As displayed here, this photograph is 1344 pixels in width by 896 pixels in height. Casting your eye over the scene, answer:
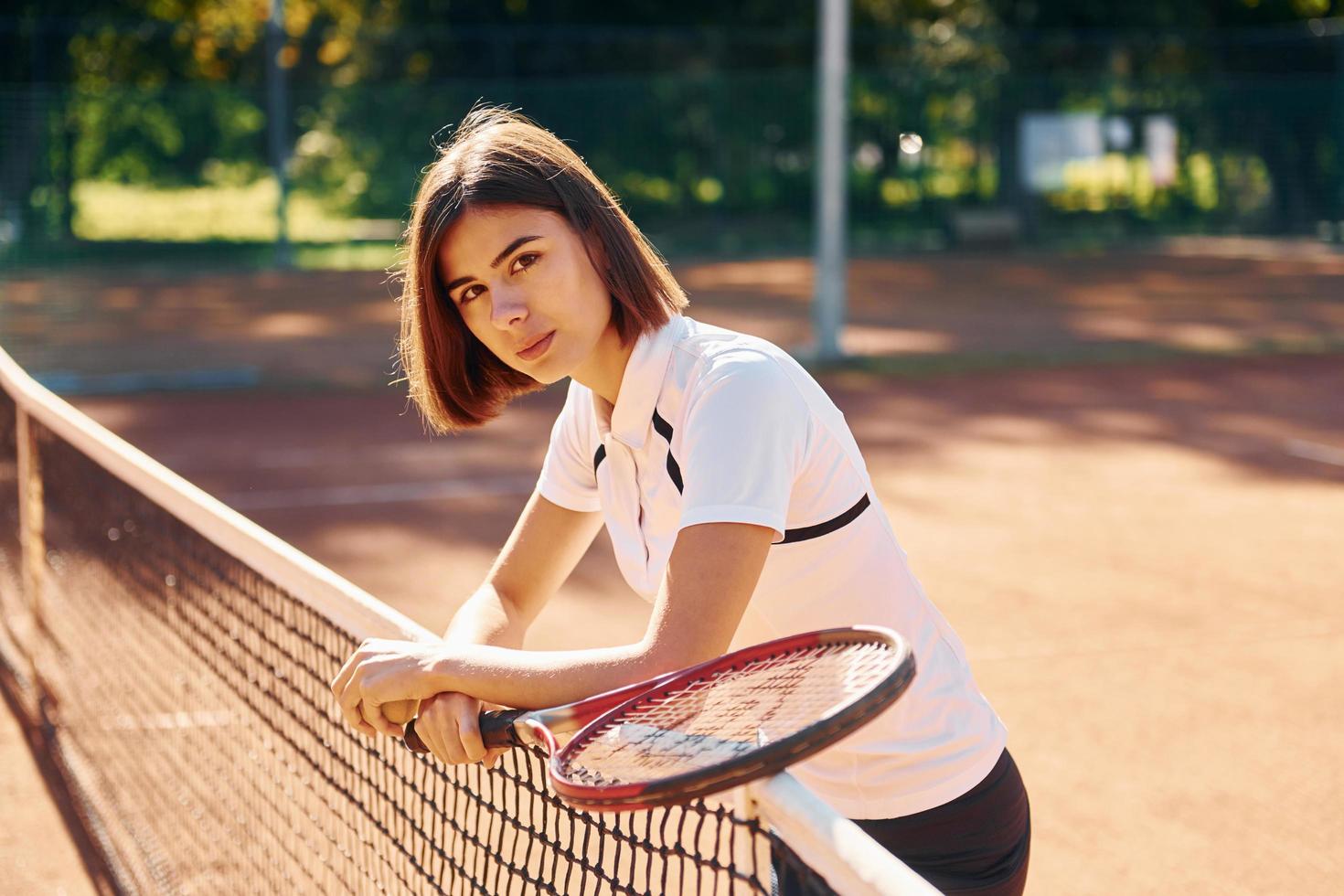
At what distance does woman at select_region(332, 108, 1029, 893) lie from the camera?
175 centimetres

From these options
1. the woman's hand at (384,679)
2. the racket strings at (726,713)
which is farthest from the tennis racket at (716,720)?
the woman's hand at (384,679)

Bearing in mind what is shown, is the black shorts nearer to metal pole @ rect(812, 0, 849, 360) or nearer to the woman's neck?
the woman's neck

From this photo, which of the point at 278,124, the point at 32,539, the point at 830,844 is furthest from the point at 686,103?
the point at 830,844

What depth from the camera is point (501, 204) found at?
6.26 ft

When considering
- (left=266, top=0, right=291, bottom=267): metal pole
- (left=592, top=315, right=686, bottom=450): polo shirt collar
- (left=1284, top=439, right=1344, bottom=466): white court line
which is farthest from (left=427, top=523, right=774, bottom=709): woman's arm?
(left=266, top=0, right=291, bottom=267): metal pole

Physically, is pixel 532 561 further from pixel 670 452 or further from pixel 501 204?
pixel 501 204

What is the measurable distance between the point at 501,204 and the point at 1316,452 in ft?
28.0

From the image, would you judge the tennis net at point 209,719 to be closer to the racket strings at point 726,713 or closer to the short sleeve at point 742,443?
the racket strings at point 726,713

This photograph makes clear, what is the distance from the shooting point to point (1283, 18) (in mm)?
27078

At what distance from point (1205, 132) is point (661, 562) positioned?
69.5 feet

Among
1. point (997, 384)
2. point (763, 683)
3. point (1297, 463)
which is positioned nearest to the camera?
point (763, 683)

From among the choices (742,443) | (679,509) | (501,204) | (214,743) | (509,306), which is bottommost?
(214,743)

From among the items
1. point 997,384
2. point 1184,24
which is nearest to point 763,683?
point 997,384

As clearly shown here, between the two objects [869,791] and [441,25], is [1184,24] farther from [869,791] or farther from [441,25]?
[869,791]
